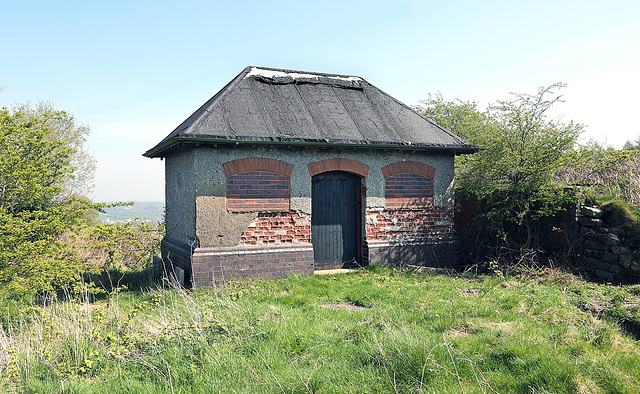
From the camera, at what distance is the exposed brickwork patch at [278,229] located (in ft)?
29.8

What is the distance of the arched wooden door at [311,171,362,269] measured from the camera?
9906mm

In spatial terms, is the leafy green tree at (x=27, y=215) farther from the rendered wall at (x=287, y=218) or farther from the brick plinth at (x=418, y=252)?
the brick plinth at (x=418, y=252)

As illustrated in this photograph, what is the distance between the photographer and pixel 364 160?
32.7 feet

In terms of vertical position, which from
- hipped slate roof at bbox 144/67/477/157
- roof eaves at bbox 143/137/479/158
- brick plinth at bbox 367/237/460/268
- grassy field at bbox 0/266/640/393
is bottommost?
grassy field at bbox 0/266/640/393

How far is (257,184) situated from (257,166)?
0.37 m

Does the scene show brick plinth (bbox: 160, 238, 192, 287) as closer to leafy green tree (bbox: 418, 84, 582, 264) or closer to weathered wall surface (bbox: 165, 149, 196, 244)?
weathered wall surface (bbox: 165, 149, 196, 244)

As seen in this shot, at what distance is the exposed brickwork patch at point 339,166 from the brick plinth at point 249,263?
1.69 m

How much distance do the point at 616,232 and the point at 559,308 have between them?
3727mm

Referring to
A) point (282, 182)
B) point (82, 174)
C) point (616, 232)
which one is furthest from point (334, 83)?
point (82, 174)

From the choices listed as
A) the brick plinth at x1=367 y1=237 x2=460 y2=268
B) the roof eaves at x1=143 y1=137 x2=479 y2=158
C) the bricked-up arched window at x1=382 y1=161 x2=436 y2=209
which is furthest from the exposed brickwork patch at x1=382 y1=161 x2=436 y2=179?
the brick plinth at x1=367 y1=237 x2=460 y2=268

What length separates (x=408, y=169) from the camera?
34.0 ft

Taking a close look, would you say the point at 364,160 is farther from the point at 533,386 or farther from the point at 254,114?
the point at 533,386

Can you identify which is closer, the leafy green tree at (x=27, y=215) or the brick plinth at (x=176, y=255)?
the leafy green tree at (x=27, y=215)

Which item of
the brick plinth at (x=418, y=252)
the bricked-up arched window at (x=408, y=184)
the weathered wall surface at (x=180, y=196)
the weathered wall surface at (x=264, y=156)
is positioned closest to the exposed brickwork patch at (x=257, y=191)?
the weathered wall surface at (x=264, y=156)
